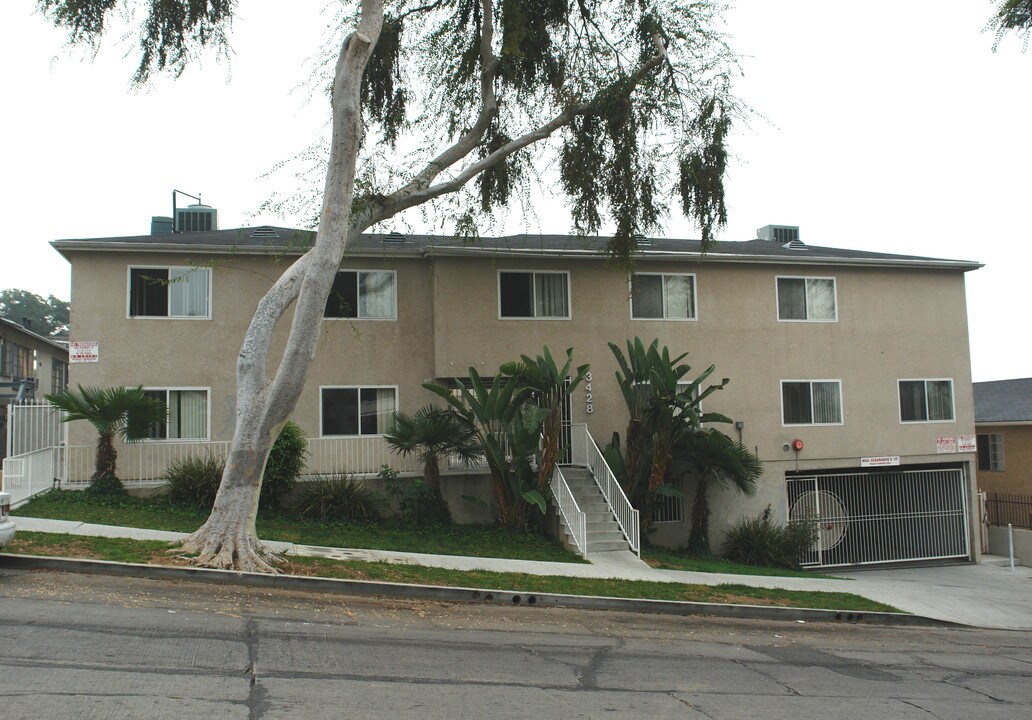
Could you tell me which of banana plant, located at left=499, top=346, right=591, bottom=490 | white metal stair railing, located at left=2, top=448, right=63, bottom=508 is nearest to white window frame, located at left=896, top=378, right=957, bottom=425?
banana plant, located at left=499, top=346, right=591, bottom=490

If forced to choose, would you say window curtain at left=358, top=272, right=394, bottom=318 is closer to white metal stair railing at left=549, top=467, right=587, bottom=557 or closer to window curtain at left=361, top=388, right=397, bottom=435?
window curtain at left=361, top=388, right=397, bottom=435

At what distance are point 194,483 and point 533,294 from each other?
27.4ft

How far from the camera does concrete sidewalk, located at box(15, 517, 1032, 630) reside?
13.5m

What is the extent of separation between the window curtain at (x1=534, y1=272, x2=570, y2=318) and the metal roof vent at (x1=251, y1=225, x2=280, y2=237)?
6313mm

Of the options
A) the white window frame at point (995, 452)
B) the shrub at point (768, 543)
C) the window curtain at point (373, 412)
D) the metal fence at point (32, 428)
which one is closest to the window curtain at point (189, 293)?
the metal fence at point (32, 428)

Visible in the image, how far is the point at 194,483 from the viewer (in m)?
16.6

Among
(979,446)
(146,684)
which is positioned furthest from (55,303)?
(146,684)

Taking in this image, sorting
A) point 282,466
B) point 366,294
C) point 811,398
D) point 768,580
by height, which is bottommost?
point 768,580

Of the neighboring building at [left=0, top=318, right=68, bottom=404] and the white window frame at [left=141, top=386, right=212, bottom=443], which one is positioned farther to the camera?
the neighboring building at [left=0, top=318, right=68, bottom=404]

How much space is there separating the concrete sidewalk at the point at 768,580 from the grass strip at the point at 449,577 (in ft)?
1.76

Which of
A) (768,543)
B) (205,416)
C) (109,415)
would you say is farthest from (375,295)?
(768,543)

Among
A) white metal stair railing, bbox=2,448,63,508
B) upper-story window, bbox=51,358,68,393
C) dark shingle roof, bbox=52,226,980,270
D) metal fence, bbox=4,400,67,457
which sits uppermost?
dark shingle roof, bbox=52,226,980,270

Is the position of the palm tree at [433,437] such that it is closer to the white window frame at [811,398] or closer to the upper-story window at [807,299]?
the white window frame at [811,398]

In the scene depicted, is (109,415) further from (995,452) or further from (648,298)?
(995,452)
